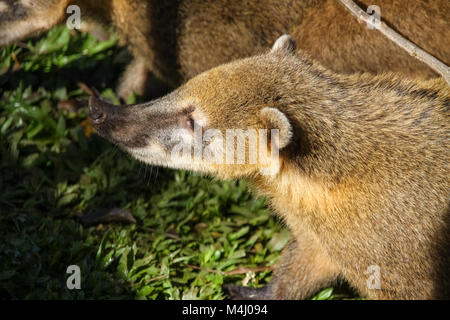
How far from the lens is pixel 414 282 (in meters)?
3.67

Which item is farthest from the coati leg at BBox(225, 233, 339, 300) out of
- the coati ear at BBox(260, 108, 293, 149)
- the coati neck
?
the coati ear at BBox(260, 108, 293, 149)

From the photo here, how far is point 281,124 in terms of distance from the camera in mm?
3459

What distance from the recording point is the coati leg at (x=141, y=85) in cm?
591

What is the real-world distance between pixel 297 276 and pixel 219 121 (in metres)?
1.26

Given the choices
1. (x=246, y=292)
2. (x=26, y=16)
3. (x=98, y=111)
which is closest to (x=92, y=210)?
(x=98, y=111)

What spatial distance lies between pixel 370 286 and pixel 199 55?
7.11ft

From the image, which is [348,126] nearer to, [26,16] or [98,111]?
[98,111]

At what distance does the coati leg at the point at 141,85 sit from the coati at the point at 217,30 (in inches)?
22.6

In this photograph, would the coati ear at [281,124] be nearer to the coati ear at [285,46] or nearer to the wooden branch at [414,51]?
the coati ear at [285,46]

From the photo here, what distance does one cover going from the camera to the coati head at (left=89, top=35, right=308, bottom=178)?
3.64 m

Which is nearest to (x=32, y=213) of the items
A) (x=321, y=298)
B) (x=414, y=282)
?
(x=321, y=298)

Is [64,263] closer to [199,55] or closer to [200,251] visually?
[200,251]

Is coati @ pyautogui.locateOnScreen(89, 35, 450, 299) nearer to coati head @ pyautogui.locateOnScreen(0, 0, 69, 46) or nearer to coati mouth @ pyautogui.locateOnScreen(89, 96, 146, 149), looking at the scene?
coati mouth @ pyautogui.locateOnScreen(89, 96, 146, 149)
